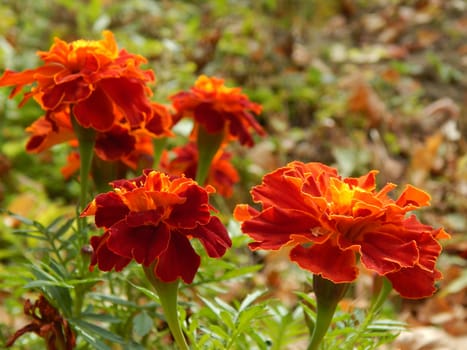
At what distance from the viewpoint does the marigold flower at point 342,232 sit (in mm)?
640

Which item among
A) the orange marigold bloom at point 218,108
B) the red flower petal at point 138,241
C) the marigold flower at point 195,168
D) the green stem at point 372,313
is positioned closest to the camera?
the red flower petal at point 138,241

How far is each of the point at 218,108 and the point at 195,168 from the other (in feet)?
0.42

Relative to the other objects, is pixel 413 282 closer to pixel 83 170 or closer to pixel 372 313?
pixel 372 313

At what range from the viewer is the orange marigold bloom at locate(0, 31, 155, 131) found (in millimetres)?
809

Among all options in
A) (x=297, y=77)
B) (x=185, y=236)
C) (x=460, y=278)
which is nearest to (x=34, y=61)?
(x=297, y=77)

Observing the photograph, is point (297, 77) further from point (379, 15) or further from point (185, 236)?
point (185, 236)

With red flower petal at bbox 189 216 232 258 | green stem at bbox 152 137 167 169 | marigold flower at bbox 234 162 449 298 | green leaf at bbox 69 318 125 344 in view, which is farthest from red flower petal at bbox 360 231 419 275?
green stem at bbox 152 137 167 169

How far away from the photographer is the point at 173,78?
2.57m

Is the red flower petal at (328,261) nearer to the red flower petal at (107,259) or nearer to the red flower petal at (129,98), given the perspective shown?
the red flower petal at (107,259)

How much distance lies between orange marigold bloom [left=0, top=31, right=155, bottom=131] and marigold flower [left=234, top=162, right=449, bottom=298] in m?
0.21

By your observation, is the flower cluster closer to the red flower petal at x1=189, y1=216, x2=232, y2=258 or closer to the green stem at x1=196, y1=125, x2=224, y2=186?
the green stem at x1=196, y1=125, x2=224, y2=186

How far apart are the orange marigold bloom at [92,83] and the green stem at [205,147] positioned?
0.44 ft

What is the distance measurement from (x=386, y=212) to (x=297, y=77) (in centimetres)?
237

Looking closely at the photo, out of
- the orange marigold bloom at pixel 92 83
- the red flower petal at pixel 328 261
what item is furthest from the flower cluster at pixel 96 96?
the red flower petal at pixel 328 261
